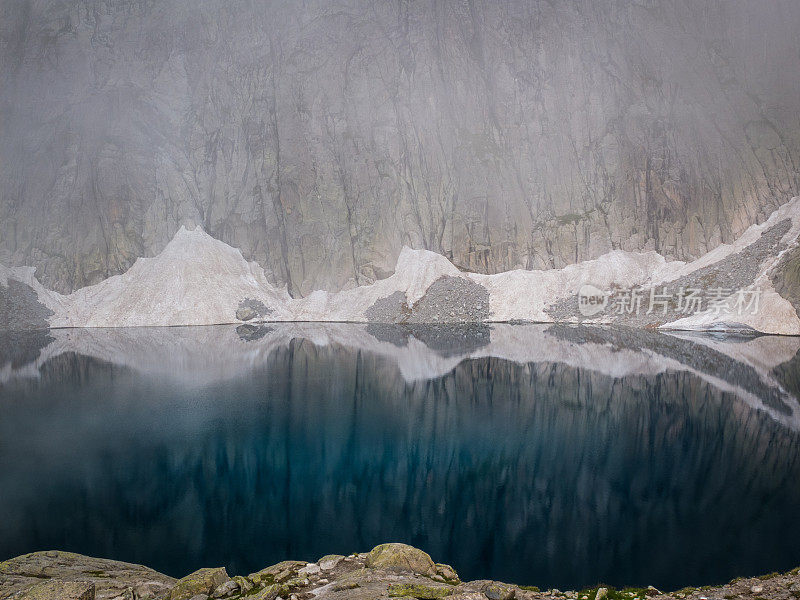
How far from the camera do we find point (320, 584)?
8406mm

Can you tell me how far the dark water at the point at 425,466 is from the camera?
10.7 meters

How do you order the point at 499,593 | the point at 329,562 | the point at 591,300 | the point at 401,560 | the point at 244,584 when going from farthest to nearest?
the point at 591,300 < the point at 329,562 < the point at 401,560 < the point at 244,584 < the point at 499,593

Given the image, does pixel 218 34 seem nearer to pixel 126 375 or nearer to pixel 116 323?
pixel 116 323

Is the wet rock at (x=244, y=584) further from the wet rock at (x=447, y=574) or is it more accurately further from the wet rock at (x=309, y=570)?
the wet rock at (x=447, y=574)

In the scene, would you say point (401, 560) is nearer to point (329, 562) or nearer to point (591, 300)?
point (329, 562)

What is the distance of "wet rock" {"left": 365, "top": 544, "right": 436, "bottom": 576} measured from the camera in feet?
29.6

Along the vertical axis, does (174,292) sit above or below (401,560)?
above

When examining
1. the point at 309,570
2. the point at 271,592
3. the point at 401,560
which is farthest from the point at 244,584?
the point at 401,560

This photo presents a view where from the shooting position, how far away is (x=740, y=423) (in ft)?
61.0

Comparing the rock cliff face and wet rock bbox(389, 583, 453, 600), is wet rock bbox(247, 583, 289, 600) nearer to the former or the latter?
wet rock bbox(389, 583, 453, 600)

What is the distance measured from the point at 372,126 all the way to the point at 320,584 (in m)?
61.2

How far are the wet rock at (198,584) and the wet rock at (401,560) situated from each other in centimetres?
251

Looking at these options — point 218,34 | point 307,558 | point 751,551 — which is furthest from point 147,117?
point 751,551

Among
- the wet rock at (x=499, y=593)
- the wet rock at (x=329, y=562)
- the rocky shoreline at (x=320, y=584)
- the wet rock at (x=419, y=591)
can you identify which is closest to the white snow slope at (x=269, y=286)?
the rocky shoreline at (x=320, y=584)
